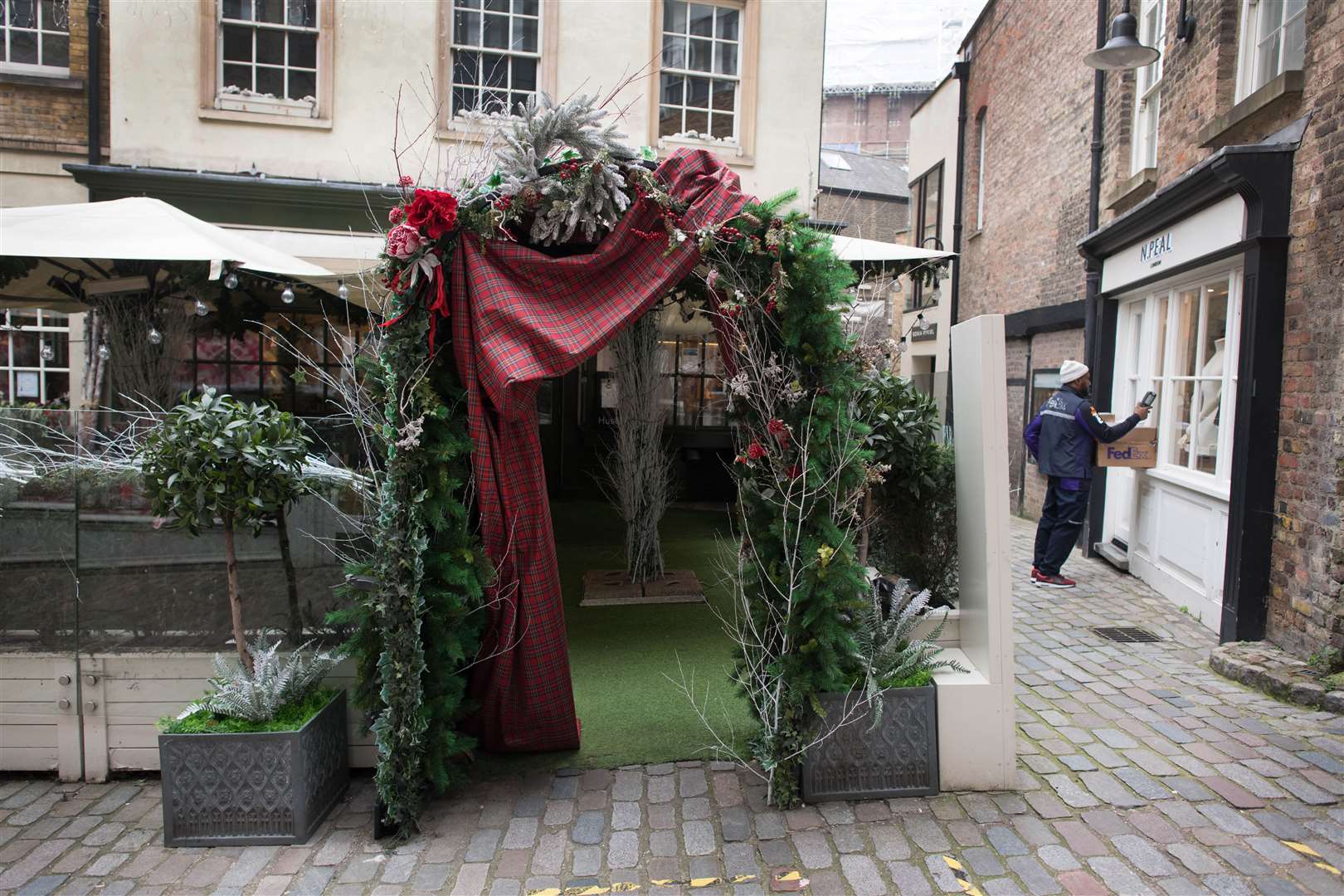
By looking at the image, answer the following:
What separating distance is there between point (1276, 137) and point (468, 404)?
16.6 feet

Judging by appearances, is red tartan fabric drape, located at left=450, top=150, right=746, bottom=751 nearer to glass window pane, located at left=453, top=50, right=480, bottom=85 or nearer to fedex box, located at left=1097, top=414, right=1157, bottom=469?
fedex box, located at left=1097, top=414, right=1157, bottom=469

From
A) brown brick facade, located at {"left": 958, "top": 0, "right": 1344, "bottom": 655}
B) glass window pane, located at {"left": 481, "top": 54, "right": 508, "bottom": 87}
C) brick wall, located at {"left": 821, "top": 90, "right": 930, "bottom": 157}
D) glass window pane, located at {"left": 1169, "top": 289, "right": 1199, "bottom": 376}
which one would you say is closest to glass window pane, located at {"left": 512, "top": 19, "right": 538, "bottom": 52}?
glass window pane, located at {"left": 481, "top": 54, "right": 508, "bottom": 87}

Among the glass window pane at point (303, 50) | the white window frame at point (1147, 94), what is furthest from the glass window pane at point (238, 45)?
the white window frame at point (1147, 94)

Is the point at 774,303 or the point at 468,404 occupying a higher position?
the point at 774,303

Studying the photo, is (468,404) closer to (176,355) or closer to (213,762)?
(213,762)

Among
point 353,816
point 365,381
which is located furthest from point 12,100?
point 353,816

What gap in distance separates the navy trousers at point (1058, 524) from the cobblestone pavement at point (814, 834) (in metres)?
2.76

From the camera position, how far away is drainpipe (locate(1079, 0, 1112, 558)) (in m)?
7.89

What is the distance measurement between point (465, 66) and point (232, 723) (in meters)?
7.28

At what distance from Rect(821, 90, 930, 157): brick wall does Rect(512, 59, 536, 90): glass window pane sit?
116ft

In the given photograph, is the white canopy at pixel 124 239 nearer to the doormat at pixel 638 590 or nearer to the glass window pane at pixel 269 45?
the doormat at pixel 638 590

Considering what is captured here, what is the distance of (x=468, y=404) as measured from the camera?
10.9 feet

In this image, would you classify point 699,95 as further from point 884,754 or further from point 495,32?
point 884,754

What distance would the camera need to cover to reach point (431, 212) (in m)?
3.03
